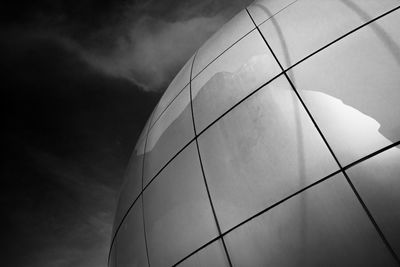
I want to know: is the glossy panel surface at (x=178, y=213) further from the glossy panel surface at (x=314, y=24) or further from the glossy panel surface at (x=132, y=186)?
the glossy panel surface at (x=314, y=24)

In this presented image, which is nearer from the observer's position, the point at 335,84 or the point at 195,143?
the point at 335,84

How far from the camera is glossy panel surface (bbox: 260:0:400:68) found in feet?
11.4

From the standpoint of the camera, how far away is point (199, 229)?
3.36 metres

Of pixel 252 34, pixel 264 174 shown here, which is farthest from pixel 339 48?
pixel 264 174

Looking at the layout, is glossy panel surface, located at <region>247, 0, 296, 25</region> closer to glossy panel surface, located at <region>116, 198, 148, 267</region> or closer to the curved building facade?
the curved building facade

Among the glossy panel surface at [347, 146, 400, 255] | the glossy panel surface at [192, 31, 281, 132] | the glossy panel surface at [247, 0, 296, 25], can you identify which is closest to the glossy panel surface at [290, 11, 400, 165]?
the glossy panel surface at [347, 146, 400, 255]

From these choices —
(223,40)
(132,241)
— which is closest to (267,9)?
(223,40)

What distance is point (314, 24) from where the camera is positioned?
3.78 metres

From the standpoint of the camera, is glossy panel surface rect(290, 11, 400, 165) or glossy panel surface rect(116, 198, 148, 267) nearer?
glossy panel surface rect(290, 11, 400, 165)

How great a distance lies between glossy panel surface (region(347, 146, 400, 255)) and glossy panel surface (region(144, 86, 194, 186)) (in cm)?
239

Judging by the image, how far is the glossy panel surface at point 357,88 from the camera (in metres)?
2.70

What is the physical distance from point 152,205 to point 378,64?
3.85 meters

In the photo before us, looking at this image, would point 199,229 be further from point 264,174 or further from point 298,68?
point 298,68

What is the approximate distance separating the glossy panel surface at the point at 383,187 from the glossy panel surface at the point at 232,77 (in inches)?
66.9
